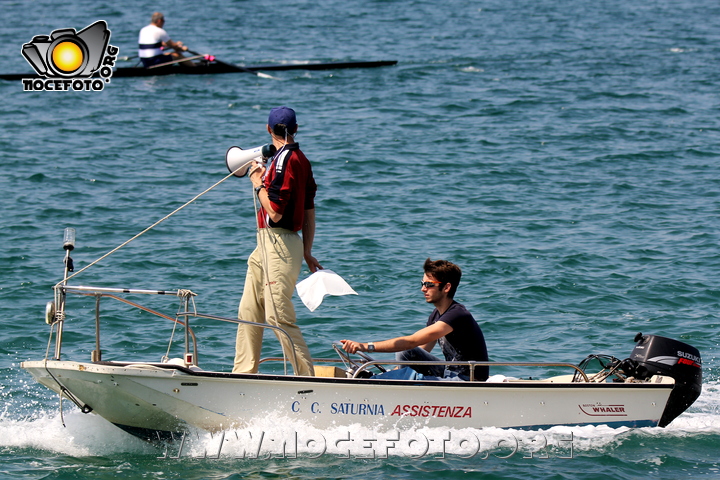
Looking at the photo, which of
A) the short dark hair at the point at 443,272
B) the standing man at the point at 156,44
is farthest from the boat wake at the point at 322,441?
the standing man at the point at 156,44

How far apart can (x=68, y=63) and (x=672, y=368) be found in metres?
19.3

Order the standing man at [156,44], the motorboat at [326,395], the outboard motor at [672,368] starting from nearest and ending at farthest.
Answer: the motorboat at [326,395] < the outboard motor at [672,368] < the standing man at [156,44]

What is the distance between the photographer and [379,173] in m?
16.4

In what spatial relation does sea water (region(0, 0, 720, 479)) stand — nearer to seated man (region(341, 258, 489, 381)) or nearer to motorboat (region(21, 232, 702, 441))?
motorboat (region(21, 232, 702, 441))

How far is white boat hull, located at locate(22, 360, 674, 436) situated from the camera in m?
6.57

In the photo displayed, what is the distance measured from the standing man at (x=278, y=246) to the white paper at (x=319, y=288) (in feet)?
0.34

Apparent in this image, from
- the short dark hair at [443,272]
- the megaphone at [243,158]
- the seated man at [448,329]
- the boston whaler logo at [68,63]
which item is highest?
the boston whaler logo at [68,63]

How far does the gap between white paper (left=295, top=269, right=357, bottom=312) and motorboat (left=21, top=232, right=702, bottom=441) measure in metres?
0.57

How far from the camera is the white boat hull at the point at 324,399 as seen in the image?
21.6 ft

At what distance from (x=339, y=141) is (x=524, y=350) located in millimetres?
9596

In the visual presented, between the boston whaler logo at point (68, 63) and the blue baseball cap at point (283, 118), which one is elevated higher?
the boston whaler logo at point (68, 63)

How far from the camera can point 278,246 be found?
6.91 meters

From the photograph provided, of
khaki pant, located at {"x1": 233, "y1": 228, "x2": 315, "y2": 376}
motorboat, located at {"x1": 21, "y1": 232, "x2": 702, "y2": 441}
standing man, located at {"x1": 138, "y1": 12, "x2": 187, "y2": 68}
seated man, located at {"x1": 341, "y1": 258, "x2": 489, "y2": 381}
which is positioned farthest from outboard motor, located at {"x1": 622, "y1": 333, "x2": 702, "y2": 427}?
standing man, located at {"x1": 138, "y1": 12, "x2": 187, "y2": 68}

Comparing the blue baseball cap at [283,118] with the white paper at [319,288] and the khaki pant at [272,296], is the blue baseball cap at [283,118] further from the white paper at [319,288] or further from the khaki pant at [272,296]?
the white paper at [319,288]
